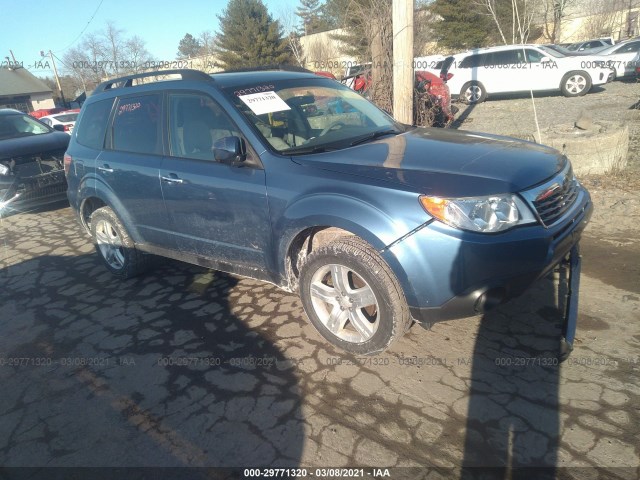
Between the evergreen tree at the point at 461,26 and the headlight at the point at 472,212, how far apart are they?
3320 centimetres

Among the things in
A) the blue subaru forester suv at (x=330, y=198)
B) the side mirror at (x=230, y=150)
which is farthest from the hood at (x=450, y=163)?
the side mirror at (x=230, y=150)

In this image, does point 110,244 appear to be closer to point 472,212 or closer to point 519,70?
point 472,212

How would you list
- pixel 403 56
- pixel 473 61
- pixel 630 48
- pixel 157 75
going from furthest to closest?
1. pixel 630 48
2. pixel 473 61
3. pixel 403 56
4. pixel 157 75

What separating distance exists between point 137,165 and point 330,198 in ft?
6.94

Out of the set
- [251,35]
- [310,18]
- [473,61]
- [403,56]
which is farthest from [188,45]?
[403,56]

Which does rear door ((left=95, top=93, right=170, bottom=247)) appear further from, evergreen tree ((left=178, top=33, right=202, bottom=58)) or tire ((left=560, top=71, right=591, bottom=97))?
evergreen tree ((left=178, top=33, right=202, bottom=58))

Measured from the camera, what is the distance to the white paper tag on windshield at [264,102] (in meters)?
3.50

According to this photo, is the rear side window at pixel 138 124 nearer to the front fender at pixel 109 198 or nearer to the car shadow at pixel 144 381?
the front fender at pixel 109 198

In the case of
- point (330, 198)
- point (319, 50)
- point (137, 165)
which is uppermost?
point (319, 50)

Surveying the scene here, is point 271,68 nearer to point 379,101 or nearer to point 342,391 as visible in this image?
point 342,391

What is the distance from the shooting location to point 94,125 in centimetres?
477

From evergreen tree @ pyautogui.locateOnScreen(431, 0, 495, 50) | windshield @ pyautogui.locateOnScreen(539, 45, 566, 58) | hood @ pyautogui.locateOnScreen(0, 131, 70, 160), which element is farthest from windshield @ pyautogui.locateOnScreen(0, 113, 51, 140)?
evergreen tree @ pyautogui.locateOnScreen(431, 0, 495, 50)

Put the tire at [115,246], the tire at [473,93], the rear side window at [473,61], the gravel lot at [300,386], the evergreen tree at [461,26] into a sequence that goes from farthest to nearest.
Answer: the evergreen tree at [461,26] < the tire at [473,93] < the rear side window at [473,61] < the tire at [115,246] < the gravel lot at [300,386]

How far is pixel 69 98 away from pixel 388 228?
61.2 meters
